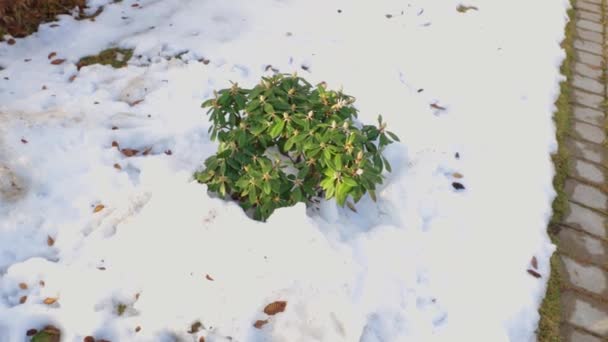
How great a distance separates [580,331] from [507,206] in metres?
0.87

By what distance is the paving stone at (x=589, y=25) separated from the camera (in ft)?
18.8

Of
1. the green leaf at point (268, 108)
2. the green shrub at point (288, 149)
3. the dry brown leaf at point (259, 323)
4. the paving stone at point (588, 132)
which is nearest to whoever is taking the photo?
the dry brown leaf at point (259, 323)

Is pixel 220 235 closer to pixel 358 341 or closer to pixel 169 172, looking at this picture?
pixel 169 172

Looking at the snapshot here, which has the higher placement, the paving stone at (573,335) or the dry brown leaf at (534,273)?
the dry brown leaf at (534,273)

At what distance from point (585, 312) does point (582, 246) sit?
50 cm

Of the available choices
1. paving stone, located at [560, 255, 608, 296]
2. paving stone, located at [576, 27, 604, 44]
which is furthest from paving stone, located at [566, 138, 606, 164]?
paving stone, located at [576, 27, 604, 44]

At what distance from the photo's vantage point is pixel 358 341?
7.39 feet

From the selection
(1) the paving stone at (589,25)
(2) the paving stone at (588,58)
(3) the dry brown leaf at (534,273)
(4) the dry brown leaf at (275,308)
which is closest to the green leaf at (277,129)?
(4) the dry brown leaf at (275,308)

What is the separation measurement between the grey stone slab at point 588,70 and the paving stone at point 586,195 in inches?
70.2

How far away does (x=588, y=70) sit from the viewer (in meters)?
4.89

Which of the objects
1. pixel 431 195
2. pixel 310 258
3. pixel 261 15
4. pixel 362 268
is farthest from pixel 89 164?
pixel 261 15

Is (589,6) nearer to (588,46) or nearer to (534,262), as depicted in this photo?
(588,46)

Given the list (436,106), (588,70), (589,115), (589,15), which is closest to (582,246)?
(436,106)

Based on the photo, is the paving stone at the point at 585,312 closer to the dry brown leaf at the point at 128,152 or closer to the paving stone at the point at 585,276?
the paving stone at the point at 585,276
